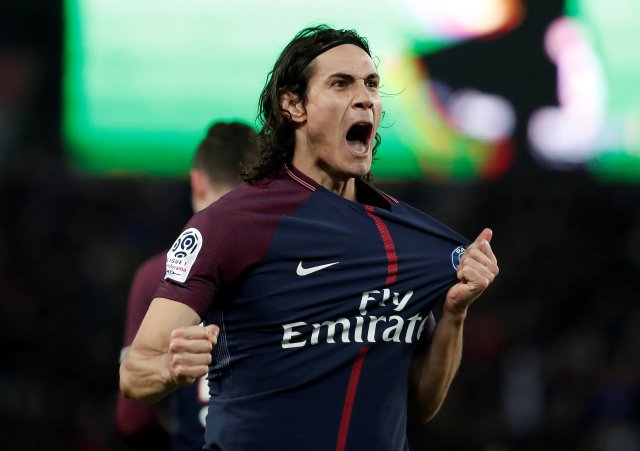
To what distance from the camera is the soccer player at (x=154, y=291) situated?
13.5 feet

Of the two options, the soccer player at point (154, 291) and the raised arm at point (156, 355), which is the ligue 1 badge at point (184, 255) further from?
the soccer player at point (154, 291)

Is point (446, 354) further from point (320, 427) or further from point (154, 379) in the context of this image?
point (154, 379)

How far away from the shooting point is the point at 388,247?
3.11 m

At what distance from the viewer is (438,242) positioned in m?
3.22

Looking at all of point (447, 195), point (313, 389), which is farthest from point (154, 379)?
point (447, 195)

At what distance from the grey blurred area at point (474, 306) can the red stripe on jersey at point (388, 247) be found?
6.00 m

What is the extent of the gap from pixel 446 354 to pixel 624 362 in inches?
306

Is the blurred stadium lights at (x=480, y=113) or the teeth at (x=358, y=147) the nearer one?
the teeth at (x=358, y=147)

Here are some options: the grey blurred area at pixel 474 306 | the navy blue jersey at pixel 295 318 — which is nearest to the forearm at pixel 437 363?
the navy blue jersey at pixel 295 318

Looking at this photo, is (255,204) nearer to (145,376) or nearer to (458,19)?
(145,376)

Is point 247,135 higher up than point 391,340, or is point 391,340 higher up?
point 247,135

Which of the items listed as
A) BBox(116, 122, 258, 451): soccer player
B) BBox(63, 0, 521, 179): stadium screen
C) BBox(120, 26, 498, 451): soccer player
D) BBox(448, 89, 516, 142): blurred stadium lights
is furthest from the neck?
BBox(448, 89, 516, 142): blurred stadium lights

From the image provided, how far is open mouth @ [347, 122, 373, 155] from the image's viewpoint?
10.4 ft

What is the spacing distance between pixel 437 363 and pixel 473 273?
307mm
